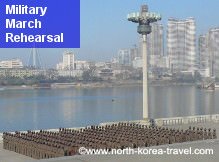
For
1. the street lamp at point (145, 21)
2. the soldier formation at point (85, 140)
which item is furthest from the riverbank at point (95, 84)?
the soldier formation at point (85, 140)

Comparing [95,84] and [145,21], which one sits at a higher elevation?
[145,21]

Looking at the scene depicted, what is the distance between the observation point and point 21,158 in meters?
16.6

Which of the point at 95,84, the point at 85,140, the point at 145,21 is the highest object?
the point at 145,21

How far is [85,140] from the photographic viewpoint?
18547mm

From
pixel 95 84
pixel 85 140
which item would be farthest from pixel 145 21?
pixel 95 84

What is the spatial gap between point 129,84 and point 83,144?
15531cm

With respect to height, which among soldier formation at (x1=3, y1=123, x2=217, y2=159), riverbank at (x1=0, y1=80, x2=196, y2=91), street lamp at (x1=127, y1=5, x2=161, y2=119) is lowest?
riverbank at (x1=0, y1=80, x2=196, y2=91)

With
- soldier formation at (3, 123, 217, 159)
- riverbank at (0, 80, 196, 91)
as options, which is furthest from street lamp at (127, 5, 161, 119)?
riverbank at (0, 80, 196, 91)

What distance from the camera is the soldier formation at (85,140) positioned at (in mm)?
16672

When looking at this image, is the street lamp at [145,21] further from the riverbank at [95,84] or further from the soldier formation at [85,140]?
the riverbank at [95,84]

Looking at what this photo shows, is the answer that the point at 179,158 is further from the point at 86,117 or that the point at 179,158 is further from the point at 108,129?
the point at 86,117

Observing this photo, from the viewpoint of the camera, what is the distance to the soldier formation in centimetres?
1667

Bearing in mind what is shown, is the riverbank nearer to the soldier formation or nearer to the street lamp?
the street lamp

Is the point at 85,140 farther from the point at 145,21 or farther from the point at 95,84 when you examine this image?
the point at 95,84
